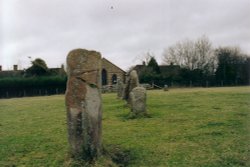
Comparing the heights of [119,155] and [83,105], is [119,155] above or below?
below

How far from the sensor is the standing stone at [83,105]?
10250mm

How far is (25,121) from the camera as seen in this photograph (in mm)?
18688

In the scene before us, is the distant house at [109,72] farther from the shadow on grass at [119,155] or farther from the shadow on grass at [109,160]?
the shadow on grass at [109,160]

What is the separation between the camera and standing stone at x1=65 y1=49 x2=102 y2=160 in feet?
33.6

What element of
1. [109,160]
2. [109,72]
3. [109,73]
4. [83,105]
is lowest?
[109,160]

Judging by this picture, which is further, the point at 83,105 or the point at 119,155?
the point at 119,155

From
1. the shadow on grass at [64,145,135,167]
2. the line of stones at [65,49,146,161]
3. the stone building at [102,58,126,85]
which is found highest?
the stone building at [102,58,126,85]

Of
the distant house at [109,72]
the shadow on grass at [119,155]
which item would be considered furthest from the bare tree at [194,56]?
the shadow on grass at [119,155]

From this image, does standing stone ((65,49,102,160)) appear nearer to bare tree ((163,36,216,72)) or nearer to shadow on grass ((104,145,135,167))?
shadow on grass ((104,145,135,167))

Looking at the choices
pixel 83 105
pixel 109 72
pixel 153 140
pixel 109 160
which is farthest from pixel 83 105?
pixel 109 72

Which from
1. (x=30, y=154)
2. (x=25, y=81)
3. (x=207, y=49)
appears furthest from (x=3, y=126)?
(x=207, y=49)

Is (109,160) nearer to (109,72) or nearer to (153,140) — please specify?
(153,140)

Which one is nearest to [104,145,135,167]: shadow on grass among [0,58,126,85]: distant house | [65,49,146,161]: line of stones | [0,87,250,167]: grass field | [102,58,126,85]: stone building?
[0,87,250,167]: grass field

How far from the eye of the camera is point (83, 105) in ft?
33.7
